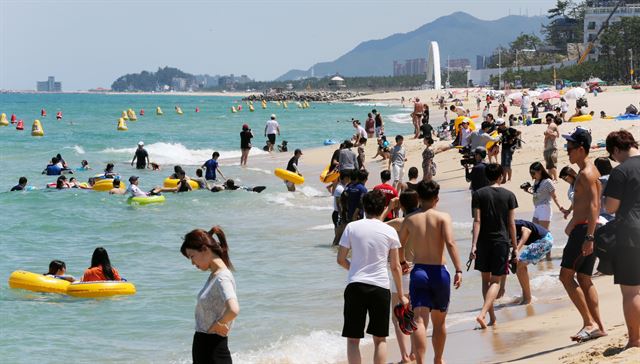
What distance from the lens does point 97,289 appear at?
11727 millimetres

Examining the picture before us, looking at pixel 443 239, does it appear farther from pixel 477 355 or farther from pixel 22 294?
pixel 22 294

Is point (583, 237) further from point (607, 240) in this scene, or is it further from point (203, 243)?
point (203, 243)

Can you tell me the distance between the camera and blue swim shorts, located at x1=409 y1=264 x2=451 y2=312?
6727mm

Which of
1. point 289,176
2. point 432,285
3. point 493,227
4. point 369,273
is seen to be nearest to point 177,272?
point 493,227

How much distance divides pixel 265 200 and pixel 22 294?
10.4 m

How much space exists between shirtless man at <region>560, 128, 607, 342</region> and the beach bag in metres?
0.41

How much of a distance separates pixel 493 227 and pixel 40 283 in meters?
6.45

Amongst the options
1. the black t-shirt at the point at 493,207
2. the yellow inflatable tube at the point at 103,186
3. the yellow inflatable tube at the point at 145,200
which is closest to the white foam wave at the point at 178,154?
the yellow inflatable tube at the point at 103,186

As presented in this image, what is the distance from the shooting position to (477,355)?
7.75m

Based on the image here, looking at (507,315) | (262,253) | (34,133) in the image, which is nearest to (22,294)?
(262,253)

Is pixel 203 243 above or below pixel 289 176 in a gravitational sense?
above

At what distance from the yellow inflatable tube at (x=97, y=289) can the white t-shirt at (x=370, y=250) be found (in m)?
6.08

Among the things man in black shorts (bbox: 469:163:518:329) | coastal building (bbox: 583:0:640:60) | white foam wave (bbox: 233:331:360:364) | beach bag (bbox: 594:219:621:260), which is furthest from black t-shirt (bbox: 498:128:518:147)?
coastal building (bbox: 583:0:640:60)

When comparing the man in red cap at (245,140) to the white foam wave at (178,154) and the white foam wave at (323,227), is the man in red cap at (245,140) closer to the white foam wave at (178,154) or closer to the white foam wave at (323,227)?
the white foam wave at (178,154)
